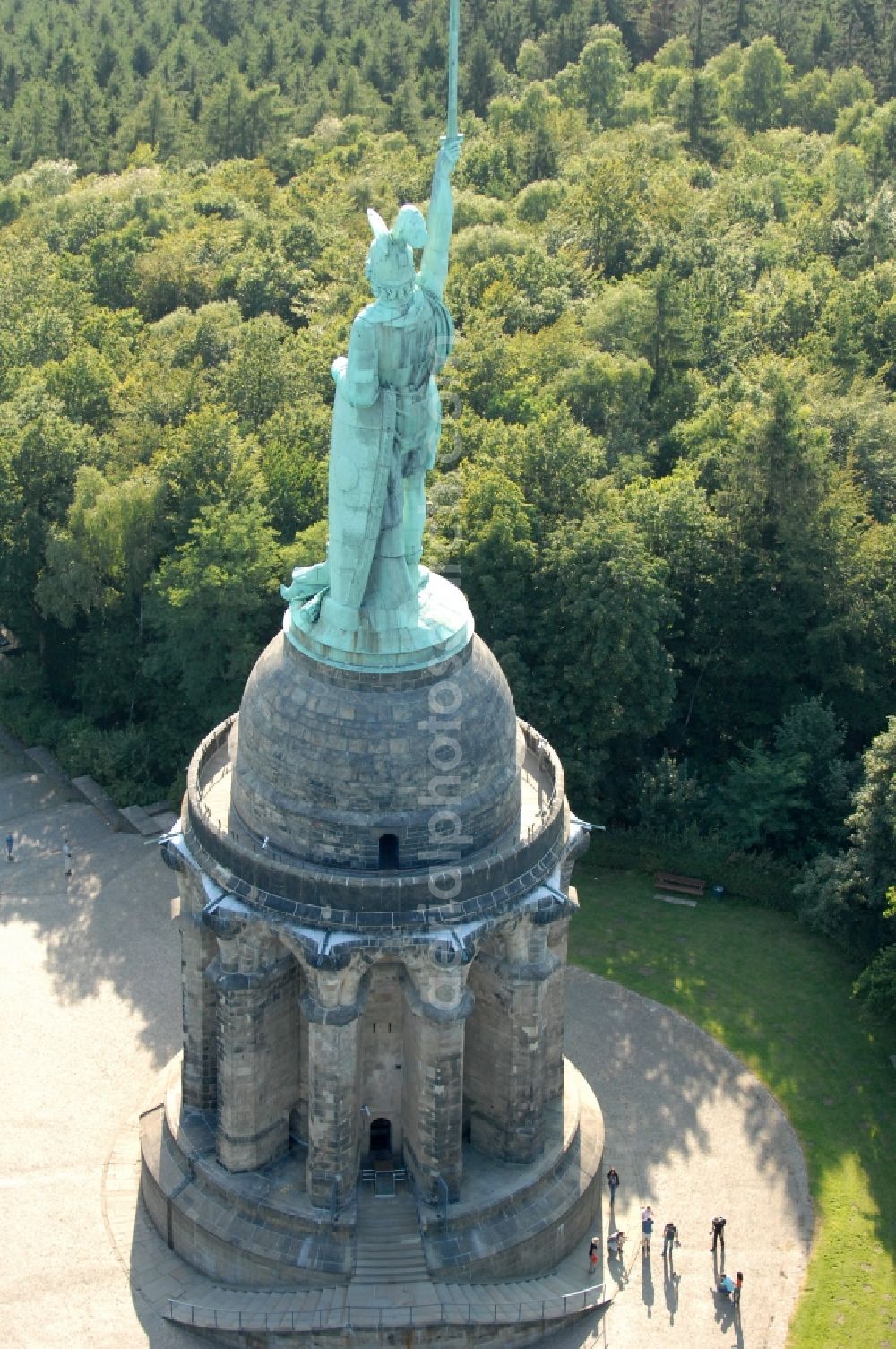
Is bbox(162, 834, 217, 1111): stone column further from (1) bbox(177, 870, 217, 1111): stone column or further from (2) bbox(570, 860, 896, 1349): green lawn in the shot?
(2) bbox(570, 860, 896, 1349): green lawn

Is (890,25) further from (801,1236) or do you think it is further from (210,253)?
Result: (801,1236)

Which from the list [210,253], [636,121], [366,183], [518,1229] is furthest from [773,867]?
[636,121]

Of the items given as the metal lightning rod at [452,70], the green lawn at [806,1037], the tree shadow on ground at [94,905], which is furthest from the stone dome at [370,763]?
the green lawn at [806,1037]

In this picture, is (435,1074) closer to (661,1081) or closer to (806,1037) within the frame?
(661,1081)

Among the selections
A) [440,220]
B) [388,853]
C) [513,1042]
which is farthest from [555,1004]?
[440,220]

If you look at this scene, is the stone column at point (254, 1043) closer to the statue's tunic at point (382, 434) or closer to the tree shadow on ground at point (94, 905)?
the tree shadow on ground at point (94, 905)

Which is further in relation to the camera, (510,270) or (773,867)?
(510,270)

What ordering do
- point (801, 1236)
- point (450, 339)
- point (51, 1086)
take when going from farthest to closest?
A: point (51, 1086)
point (801, 1236)
point (450, 339)

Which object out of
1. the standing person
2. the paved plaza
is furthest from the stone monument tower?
the paved plaza
